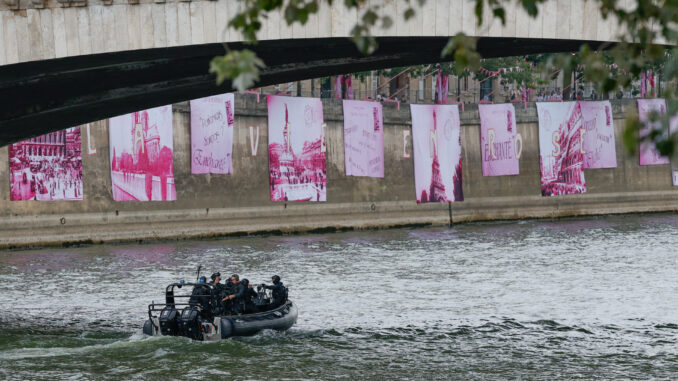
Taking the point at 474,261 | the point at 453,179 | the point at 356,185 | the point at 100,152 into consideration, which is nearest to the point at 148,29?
the point at 474,261

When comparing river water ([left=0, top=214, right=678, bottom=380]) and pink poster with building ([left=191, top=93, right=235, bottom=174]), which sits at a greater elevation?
pink poster with building ([left=191, top=93, right=235, bottom=174])

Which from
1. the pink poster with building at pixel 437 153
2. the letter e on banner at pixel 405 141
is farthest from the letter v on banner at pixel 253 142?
the pink poster with building at pixel 437 153

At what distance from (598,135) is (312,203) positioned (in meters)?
22.3

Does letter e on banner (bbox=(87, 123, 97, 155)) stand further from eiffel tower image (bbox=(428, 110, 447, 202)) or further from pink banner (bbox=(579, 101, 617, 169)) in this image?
pink banner (bbox=(579, 101, 617, 169))

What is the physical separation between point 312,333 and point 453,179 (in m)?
35.0

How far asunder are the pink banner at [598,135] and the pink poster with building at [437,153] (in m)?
10.1

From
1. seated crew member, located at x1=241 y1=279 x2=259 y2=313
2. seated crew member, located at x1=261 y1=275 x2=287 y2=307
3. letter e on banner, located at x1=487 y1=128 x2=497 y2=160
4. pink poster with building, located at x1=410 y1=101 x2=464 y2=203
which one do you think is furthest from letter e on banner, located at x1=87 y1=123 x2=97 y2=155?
A: letter e on banner, located at x1=487 y1=128 x2=497 y2=160

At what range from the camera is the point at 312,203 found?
5934 cm

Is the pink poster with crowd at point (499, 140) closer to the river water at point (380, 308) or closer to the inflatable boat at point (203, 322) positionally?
the river water at point (380, 308)

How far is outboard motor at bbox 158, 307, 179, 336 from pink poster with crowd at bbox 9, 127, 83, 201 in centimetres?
2342

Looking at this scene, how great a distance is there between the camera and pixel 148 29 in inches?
773

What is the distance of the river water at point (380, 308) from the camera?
2652 centimetres

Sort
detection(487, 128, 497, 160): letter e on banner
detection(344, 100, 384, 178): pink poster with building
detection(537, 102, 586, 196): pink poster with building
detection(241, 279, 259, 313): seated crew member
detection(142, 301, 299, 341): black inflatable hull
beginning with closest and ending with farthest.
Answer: detection(142, 301, 299, 341): black inflatable hull
detection(241, 279, 259, 313): seated crew member
detection(344, 100, 384, 178): pink poster with building
detection(487, 128, 497, 160): letter e on banner
detection(537, 102, 586, 196): pink poster with building

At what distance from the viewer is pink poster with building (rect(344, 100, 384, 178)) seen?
61406mm
